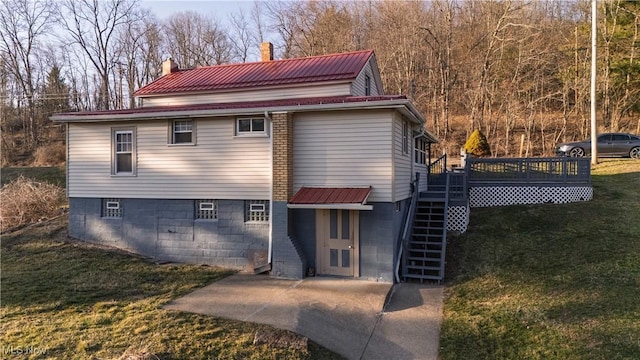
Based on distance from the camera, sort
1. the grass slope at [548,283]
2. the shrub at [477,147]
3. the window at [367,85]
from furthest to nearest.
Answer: the shrub at [477,147] → the window at [367,85] → the grass slope at [548,283]

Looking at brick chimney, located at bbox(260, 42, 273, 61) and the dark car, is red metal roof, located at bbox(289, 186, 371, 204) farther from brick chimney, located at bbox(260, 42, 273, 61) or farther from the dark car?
the dark car

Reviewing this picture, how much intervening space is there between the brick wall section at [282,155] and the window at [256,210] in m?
0.77

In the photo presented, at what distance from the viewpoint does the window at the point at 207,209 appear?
1219 centimetres

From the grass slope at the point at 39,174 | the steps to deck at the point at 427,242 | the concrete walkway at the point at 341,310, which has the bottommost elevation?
the concrete walkway at the point at 341,310

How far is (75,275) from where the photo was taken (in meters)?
10.4

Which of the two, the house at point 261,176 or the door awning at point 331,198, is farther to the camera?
the house at point 261,176

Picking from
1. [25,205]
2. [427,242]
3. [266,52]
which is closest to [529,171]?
[427,242]

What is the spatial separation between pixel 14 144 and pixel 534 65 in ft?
149

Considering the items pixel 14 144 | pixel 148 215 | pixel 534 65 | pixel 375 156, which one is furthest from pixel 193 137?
pixel 14 144

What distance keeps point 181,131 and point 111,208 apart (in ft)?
11.9

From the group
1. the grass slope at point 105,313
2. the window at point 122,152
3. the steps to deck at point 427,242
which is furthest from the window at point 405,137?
the window at point 122,152

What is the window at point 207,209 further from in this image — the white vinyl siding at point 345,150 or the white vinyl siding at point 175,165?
the white vinyl siding at point 345,150

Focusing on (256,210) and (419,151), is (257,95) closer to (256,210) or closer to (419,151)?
(256,210)

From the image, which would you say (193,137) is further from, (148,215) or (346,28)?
(346,28)
